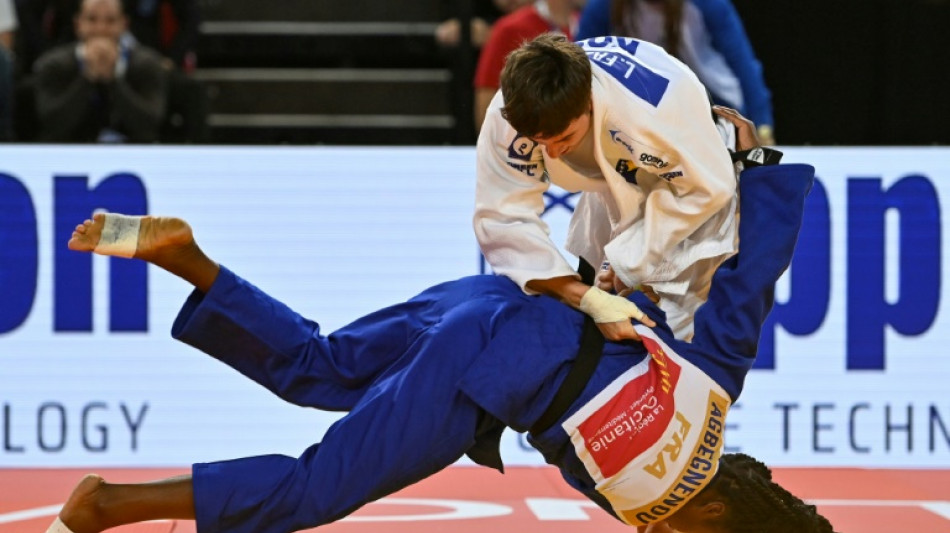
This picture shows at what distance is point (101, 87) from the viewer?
268 inches

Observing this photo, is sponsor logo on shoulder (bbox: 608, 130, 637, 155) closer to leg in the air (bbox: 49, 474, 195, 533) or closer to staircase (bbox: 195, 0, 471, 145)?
leg in the air (bbox: 49, 474, 195, 533)

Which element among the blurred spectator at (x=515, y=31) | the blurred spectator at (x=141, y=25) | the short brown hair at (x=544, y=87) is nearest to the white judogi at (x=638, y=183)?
the short brown hair at (x=544, y=87)

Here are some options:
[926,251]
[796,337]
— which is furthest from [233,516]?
[926,251]

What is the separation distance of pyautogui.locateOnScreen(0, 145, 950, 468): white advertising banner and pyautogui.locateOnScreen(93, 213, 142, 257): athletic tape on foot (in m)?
1.94

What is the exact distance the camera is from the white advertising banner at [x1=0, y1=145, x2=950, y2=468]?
17.6 feet

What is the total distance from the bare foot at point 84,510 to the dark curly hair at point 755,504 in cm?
151

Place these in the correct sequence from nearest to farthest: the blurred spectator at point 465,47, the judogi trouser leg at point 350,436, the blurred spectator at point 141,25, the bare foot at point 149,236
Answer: the judogi trouser leg at point 350,436 → the bare foot at point 149,236 → the blurred spectator at point 465,47 → the blurred spectator at point 141,25

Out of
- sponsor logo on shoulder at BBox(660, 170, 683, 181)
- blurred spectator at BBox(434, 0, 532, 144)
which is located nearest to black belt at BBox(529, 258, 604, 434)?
sponsor logo on shoulder at BBox(660, 170, 683, 181)

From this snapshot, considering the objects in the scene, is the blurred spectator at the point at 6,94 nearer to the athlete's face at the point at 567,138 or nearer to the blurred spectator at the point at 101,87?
the blurred spectator at the point at 101,87

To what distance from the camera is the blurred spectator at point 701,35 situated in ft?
18.4

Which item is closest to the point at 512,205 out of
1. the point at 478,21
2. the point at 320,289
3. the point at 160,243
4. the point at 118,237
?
the point at 160,243

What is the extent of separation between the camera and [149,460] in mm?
5348

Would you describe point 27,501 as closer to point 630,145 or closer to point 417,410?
point 417,410

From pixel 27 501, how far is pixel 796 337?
115 inches
